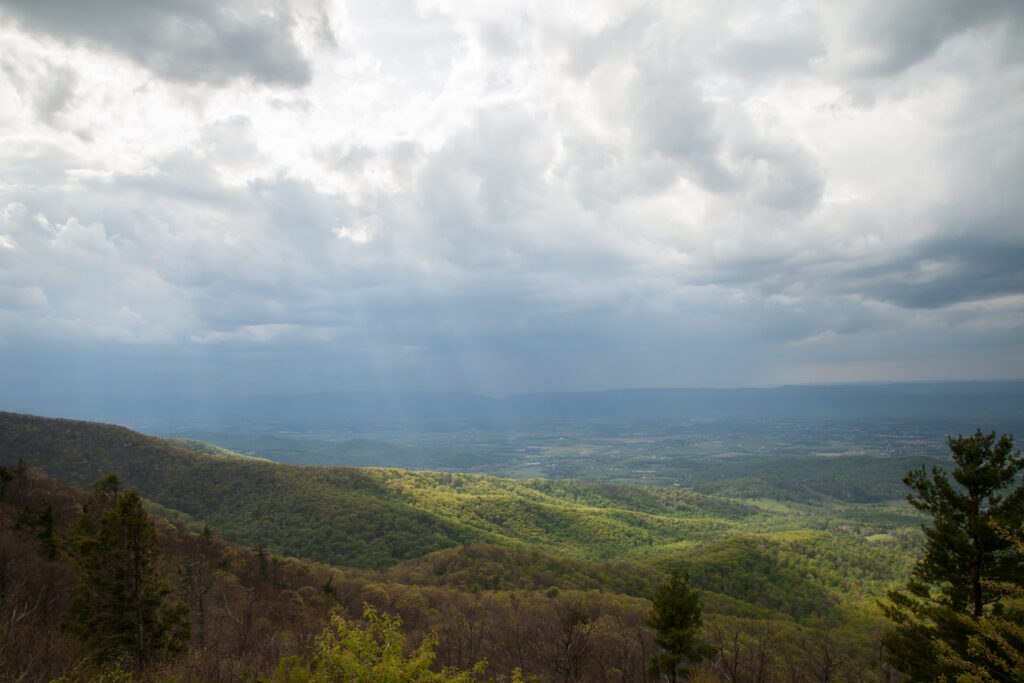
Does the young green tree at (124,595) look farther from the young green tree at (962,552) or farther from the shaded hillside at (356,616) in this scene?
the young green tree at (962,552)

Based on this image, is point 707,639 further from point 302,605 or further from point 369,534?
point 369,534

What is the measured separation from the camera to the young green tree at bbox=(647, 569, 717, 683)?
85.4ft

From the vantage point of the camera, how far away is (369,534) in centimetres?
10112

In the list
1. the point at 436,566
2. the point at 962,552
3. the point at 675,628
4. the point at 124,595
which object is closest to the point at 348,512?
the point at 436,566

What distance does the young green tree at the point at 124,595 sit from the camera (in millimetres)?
22719

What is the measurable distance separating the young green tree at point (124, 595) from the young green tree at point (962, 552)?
3669 cm

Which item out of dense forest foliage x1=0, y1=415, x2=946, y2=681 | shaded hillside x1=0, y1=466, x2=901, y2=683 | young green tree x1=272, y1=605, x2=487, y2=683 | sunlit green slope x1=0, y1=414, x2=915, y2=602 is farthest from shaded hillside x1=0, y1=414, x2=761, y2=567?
young green tree x1=272, y1=605, x2=487, y2=683

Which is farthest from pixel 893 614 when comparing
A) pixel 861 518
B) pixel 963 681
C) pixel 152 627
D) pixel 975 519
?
pixel 861 518

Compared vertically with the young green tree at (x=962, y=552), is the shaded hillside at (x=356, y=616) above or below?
below

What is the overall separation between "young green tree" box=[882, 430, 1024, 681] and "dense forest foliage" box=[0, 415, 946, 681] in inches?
360

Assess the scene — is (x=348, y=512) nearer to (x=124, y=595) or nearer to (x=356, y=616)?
(x=356, y=616)

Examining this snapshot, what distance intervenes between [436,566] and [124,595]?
207ft

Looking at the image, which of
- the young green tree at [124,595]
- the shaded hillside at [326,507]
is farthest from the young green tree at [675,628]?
the shaded hillside at [326,507]

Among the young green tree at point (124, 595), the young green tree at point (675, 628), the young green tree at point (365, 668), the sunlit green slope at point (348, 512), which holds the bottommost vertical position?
the sunlit green slope at point (348, 512)
